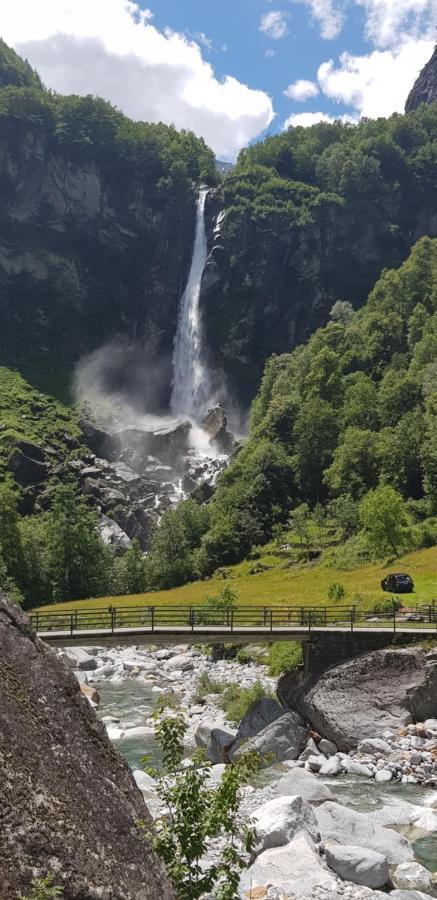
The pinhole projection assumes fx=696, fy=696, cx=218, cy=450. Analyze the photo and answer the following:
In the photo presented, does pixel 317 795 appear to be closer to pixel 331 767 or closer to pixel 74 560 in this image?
pixel 331 767

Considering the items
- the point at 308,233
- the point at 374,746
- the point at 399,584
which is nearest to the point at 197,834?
the point at 374,746

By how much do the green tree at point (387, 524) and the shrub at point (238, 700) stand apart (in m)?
33.8

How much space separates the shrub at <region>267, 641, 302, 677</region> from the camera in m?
40.7

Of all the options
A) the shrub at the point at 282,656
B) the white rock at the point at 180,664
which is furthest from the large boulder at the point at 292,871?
the white rock at the point at 180,664

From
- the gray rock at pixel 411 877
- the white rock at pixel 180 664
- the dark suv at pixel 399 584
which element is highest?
the dark suv at pixel 399 584

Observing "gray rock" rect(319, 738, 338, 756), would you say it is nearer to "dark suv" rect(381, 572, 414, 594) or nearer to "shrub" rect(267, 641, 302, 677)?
"shrub" rect(267, 641, 302, 677)

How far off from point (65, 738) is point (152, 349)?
144 meters

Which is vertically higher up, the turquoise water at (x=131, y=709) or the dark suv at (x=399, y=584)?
the dark suv at (x=399, y=584)

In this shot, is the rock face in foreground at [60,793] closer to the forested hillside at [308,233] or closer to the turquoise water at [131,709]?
the turquoise water at [131,709]

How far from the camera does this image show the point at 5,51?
196m

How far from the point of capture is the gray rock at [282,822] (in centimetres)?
2022

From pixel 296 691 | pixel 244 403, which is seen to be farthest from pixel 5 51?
pixel 296 691

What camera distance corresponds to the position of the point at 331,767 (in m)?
28.0

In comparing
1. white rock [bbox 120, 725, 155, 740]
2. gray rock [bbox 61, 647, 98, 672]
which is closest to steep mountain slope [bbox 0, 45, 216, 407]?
gray rock [bbox 61, 647, 98, 672]
